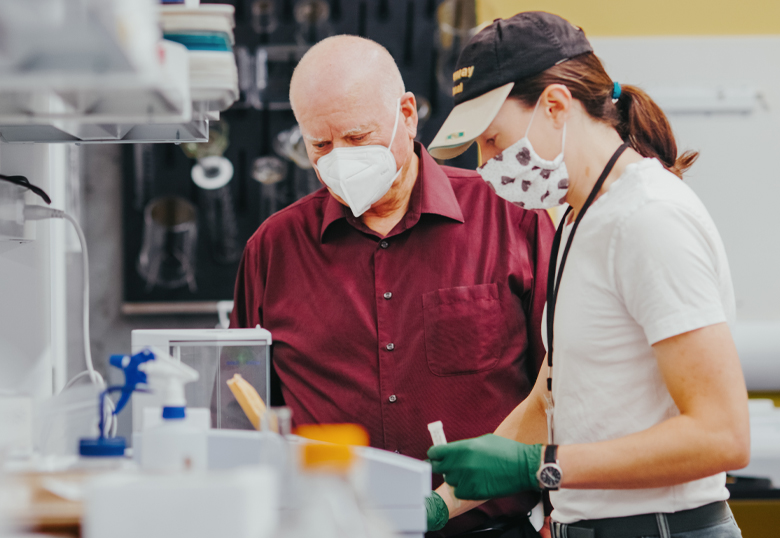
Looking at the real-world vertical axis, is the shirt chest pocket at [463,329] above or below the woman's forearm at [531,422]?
above

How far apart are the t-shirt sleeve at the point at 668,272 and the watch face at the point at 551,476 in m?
0.24

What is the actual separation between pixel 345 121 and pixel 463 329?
0.55m

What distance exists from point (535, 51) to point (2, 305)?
1159mm

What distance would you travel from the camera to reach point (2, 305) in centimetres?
142

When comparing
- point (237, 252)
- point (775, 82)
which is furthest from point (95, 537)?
point (775, 82)

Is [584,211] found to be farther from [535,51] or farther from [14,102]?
[14,102]

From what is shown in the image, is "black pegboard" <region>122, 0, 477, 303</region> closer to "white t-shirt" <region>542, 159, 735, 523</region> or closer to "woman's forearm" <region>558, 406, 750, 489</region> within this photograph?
"white t-shirt" <region>542, 159, 735, 523</region>

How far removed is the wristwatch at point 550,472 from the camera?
1045mm

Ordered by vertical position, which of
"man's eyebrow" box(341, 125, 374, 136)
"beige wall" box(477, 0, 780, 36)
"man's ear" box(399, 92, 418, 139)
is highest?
"beige wall" box(477, 0, 780, 36)

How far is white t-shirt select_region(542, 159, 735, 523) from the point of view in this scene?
98cm

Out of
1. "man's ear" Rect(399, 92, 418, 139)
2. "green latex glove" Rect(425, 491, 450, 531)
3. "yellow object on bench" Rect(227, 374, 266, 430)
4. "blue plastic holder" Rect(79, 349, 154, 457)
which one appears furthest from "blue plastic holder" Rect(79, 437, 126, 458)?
"man's ear" Rect(399, 92, 418, 139)

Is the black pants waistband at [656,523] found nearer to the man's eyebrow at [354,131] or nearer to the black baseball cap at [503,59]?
the black baseball cap at [503,59]

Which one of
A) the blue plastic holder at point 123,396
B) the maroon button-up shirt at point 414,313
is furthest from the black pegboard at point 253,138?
the blue plastic holder at point 123,396

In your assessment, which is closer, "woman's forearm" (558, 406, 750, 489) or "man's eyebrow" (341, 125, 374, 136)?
"woman's forearm" (558, 406, 750, 489)
